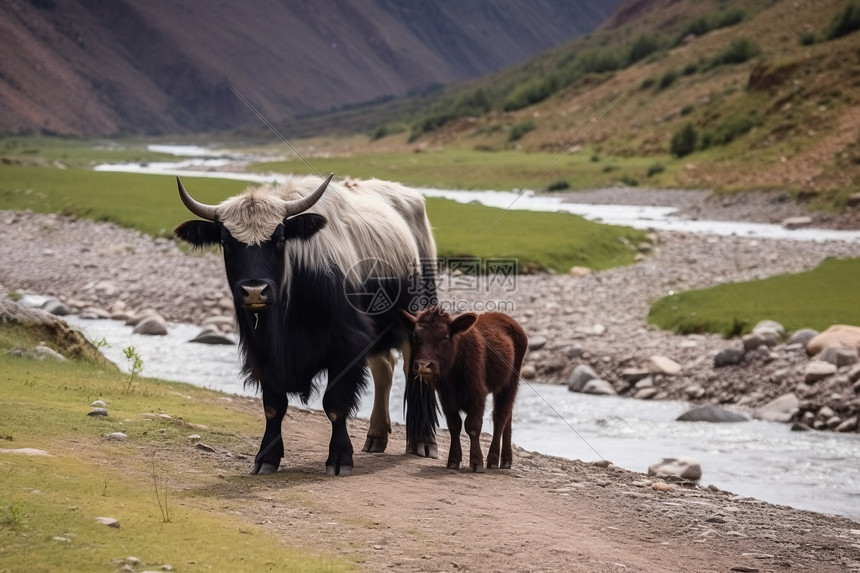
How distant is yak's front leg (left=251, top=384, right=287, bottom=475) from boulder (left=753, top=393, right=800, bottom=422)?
24.9 feet

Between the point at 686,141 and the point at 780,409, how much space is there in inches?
1628

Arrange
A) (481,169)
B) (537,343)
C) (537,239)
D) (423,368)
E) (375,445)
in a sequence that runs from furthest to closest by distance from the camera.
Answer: (481,169), (537,239), (537,343), (375,445), (423,368)

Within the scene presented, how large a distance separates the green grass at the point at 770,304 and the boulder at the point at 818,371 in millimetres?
2611

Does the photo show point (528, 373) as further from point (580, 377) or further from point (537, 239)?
point (537, 239)

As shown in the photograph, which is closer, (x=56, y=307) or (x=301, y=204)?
(x=301, y=204)

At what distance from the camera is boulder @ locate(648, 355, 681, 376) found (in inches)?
656

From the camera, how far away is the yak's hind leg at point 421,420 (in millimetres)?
10664

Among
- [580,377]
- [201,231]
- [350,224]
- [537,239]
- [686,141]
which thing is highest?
[686,141]

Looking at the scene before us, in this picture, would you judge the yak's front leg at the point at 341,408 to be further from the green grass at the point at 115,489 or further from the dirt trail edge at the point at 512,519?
the green grass at the point at 115,489

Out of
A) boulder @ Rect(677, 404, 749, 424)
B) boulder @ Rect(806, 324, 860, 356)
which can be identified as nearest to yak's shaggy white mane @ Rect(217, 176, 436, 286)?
boulder @ Rect(677, 404, 749, 424)

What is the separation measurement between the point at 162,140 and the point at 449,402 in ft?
561

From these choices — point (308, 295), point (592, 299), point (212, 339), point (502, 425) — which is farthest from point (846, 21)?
point (308, 295)

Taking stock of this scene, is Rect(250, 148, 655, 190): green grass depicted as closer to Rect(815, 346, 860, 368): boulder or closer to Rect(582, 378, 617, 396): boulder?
Rect(582, 378, 617, 396): boulder

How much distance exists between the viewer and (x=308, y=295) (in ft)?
30.8
